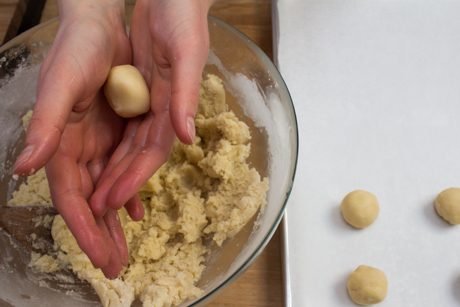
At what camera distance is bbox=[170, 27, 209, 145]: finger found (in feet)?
2.36

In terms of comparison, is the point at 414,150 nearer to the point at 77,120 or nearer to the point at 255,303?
the point at 255,303

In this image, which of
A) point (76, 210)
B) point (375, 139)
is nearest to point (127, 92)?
point (76, 210)

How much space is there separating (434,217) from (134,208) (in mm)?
1087

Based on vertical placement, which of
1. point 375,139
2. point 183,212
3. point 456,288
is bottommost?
point 456,288

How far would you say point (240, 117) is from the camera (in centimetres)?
117

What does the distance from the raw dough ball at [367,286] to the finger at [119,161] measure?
2.58ft

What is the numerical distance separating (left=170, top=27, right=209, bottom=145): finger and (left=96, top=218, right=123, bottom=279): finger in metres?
0.36

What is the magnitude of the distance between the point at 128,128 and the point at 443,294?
118cm

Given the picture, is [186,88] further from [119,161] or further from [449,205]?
[449,205]

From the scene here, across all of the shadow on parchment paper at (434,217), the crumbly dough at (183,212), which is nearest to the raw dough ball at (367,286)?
the shadow on parchment paper at (434,217)

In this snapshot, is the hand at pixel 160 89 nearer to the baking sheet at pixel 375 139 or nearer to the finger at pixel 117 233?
the finger at pixel 117 233

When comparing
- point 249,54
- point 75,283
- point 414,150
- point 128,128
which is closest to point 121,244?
point 75,283

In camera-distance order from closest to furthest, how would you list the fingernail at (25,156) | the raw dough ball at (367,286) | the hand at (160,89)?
the fingernail at (25,156) < the hand at (160,89) < the raw dough ball at (367,286)

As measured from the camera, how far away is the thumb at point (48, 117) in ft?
2.07
